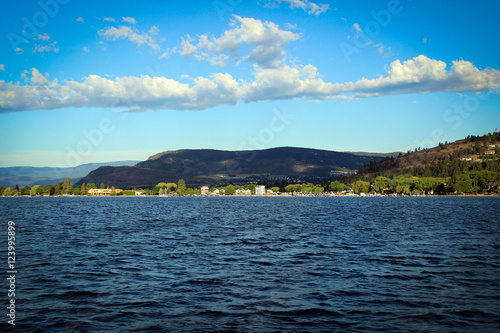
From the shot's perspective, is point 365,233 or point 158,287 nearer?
point 158,287

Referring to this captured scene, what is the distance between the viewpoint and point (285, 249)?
133 ft

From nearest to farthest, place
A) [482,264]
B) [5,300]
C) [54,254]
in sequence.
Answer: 1. [5,300]
2. [482,264]
3. [54,254]

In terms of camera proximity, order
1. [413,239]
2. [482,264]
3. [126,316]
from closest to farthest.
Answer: [126,316]
[482,264]
[413,239]

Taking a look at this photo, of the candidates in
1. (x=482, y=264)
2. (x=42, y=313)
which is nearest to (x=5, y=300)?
(x=42, y=313)

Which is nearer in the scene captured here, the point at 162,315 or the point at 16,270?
the point at 162,315

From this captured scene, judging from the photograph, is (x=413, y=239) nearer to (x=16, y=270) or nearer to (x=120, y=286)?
(x=120, y=286)

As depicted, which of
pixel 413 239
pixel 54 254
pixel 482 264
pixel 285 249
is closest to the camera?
pixel 482 264

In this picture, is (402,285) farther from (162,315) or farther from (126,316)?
(126,316)

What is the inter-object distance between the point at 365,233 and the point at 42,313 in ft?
147

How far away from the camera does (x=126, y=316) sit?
65.6 ft

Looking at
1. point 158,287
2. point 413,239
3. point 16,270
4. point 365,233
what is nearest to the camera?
point 158,287

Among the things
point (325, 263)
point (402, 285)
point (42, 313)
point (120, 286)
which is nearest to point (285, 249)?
point (325, 263)

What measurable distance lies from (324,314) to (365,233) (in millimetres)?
37998

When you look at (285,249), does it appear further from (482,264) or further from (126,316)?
(126,316)
